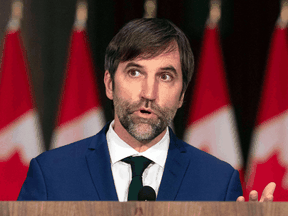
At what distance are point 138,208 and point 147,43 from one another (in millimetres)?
981

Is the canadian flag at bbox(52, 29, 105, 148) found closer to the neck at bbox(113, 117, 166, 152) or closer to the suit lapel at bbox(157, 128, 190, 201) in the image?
the neck at bbox(113, 117, 166, 152)

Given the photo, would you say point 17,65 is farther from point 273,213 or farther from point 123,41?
point 273,213

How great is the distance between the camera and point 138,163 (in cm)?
177

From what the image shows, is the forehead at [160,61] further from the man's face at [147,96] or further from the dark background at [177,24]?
the dark background at [177,24]

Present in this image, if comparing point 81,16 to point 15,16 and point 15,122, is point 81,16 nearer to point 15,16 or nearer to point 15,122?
point 15,16

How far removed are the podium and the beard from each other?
2.47 ft

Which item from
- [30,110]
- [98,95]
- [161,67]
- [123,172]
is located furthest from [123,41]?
[30,110]

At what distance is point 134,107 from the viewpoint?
1795 millimetres

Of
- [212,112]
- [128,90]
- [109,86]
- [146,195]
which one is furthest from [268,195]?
[212,112]

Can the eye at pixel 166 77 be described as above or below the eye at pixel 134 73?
below

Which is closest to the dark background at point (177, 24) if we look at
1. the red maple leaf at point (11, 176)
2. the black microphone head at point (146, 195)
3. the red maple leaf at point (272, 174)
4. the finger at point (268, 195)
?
the red maple leaf at point (272, 174)

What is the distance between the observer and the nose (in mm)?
1771

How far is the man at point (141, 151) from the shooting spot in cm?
172

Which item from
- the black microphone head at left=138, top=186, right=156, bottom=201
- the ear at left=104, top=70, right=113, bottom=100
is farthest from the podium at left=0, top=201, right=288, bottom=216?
the ear at left=104, top=70, right=113, bottom=100
